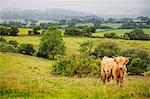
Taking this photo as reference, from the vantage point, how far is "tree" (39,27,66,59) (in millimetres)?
83625

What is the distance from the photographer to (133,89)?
12.9m

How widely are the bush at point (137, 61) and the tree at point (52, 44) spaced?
16.3 metres

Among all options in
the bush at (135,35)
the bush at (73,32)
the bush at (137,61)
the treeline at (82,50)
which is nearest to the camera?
the bush at (137,61)

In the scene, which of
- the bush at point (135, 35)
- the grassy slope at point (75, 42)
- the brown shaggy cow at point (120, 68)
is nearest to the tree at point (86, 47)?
the grassy slope at point (75, 42)

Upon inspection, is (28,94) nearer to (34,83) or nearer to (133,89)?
(34,83)

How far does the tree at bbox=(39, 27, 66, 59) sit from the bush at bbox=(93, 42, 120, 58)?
29.3ft

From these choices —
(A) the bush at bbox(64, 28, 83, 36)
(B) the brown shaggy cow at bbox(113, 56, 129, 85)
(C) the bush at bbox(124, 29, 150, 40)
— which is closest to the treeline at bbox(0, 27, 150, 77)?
(C) the bush at bbox(124, 29, 150, 40)

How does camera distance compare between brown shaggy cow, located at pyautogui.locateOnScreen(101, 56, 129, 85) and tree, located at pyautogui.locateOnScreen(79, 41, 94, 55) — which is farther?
tree, located at pyautogui.locateOnScreen(79, 41, 94, 55)

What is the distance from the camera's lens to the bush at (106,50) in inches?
3226

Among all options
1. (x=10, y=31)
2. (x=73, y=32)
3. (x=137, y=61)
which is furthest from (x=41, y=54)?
(x=137, y=61)

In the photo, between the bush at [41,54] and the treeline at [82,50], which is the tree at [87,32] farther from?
the bush at [41,54]

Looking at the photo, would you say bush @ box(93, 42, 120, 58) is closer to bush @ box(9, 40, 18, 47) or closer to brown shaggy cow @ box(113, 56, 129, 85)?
bush @ box(9, 40, 18, 47)

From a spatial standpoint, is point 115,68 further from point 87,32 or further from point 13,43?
point 87,32

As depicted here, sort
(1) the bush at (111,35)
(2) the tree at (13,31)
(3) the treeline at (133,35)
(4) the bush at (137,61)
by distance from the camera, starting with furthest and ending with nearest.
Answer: (1) the bush at (111,35) < (2) the tree at (13,31) < (3) the treeline at (133,35) < (4) the bush at (137,61)
